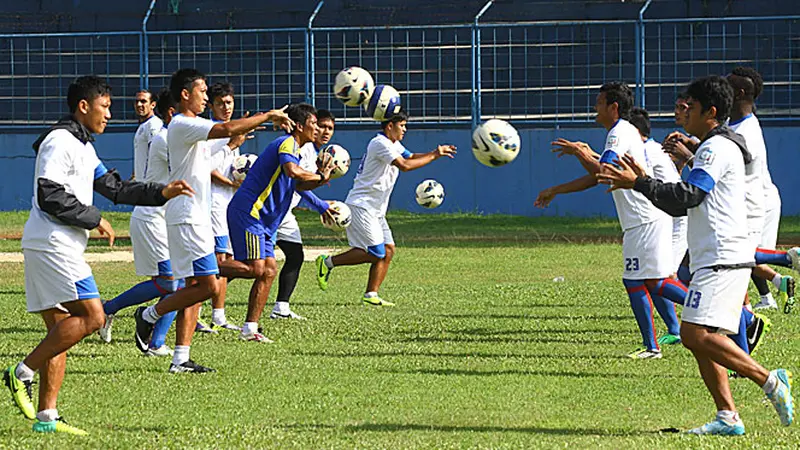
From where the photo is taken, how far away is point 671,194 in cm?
694

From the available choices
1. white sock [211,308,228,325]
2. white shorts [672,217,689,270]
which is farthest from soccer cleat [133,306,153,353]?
white shorts [672,217,689,270]

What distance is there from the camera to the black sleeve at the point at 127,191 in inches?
292

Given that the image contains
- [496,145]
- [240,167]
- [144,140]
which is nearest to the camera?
[144,140]

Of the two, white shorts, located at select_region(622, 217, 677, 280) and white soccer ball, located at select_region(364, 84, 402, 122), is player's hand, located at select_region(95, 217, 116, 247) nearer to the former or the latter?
white shorts, located at select_region(622, 217, 677, 280)

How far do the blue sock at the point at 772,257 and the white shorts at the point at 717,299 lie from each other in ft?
12.0

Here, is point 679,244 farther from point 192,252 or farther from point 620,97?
point 192,252

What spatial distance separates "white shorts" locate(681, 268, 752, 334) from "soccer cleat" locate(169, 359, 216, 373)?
12.1 ft

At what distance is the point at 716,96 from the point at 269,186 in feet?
16.4

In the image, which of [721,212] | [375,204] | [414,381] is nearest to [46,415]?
[414,381]

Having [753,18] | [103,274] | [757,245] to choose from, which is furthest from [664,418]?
[753,18]

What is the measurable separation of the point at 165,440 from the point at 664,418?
2.82 metres

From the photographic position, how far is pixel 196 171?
952 cm

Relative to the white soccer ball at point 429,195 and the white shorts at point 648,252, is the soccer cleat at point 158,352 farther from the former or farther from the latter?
the white soccer ball at point 429,195

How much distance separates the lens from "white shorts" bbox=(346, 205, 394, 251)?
14430 mm
